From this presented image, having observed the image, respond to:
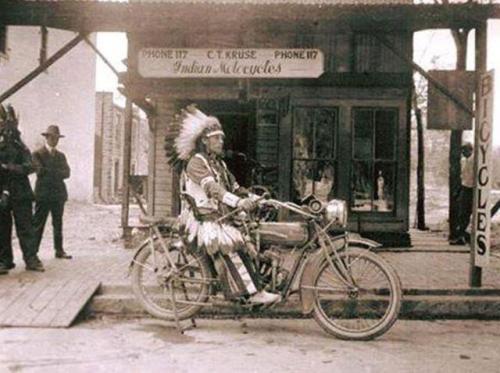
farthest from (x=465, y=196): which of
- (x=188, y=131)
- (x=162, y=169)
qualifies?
(x=188, y=131)

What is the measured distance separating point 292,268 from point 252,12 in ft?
9.93

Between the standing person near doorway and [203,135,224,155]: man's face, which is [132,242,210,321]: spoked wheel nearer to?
[203,135,224,155]: man's face

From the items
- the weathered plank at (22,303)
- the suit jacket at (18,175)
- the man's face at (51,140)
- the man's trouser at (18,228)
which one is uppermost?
the man's face at (51,140)

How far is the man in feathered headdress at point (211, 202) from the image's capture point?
584 cm

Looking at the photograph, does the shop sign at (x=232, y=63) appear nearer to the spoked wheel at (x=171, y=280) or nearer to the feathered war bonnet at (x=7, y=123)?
the feathered war bonnet at (x=7, y=123)

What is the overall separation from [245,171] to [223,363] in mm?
8835

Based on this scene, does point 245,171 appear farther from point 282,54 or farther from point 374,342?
point 374,342

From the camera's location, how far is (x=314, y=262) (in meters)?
5.83

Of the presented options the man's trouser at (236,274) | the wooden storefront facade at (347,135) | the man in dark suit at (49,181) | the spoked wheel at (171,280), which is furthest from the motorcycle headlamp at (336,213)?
the wooden storefront facade at (347,135)

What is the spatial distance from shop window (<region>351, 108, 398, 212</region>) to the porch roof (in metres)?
4.14

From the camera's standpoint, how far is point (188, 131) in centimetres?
607

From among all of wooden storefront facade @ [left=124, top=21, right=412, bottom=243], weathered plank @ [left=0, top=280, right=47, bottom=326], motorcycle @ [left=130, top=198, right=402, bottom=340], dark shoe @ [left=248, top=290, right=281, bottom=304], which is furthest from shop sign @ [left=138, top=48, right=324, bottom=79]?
wooden storefront facade @ [left=124, top=21, right=412, bottom=243]

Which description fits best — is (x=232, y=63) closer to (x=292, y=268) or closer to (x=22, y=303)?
(x=292, y=268)

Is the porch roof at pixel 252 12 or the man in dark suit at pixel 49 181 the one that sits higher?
the porch roof at pixel 252 12
